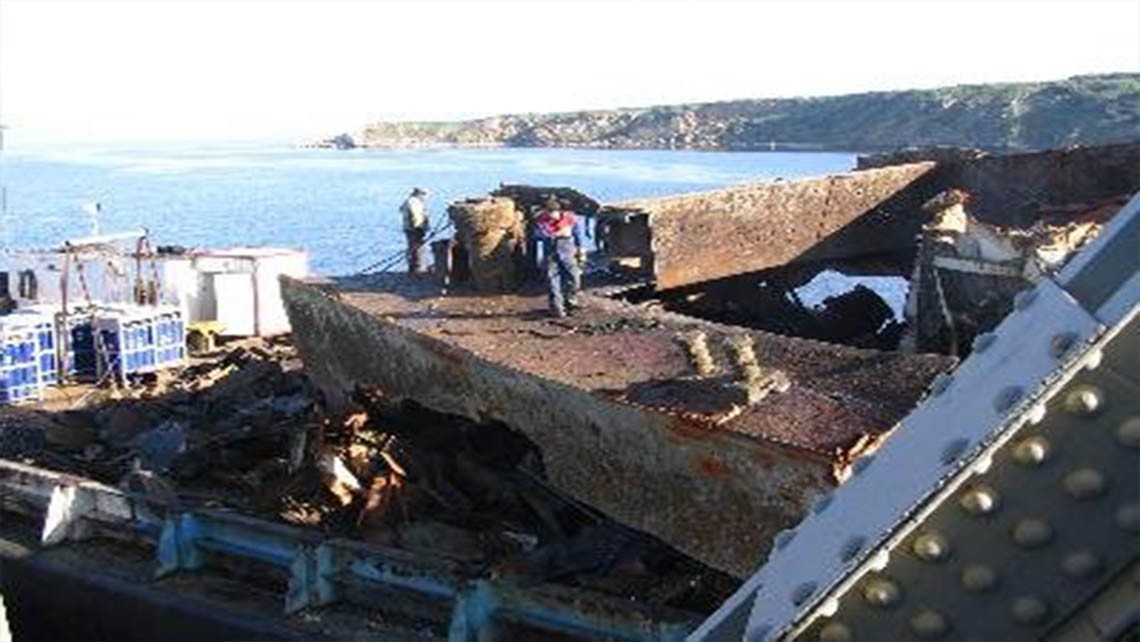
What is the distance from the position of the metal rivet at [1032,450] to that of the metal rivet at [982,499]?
60 millimetres

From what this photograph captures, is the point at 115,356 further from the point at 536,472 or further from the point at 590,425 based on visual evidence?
the point at 590,425

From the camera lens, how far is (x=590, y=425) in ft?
24.0

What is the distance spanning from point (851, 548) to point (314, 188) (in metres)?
87.8

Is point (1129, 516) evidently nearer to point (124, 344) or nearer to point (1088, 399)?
point (1088, 399)

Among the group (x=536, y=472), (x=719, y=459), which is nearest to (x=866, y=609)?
(x=719, y=459)

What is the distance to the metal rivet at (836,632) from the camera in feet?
5.87

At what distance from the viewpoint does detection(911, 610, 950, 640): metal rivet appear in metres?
1.75

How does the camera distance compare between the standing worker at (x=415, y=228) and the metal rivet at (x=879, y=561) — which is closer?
the metal rivet at (x=879, y=561)

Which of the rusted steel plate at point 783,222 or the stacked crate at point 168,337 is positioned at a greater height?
the rusted steel plate at point 783,222

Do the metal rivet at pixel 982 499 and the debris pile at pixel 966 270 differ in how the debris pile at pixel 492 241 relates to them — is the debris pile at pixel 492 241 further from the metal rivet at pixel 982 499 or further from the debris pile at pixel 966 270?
the metal rivet at pixel 982 499

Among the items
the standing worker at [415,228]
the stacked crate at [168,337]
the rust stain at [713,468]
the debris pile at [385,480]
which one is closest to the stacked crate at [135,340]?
the stacked crate at [168,337]

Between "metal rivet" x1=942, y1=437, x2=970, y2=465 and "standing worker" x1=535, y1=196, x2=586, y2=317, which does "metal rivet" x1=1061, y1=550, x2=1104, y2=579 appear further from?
"standing worker" x1=535, y1=196, x2=586, y2=317

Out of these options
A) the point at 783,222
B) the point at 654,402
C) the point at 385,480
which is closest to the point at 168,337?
the point at 385,480

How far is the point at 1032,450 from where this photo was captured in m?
1.65
